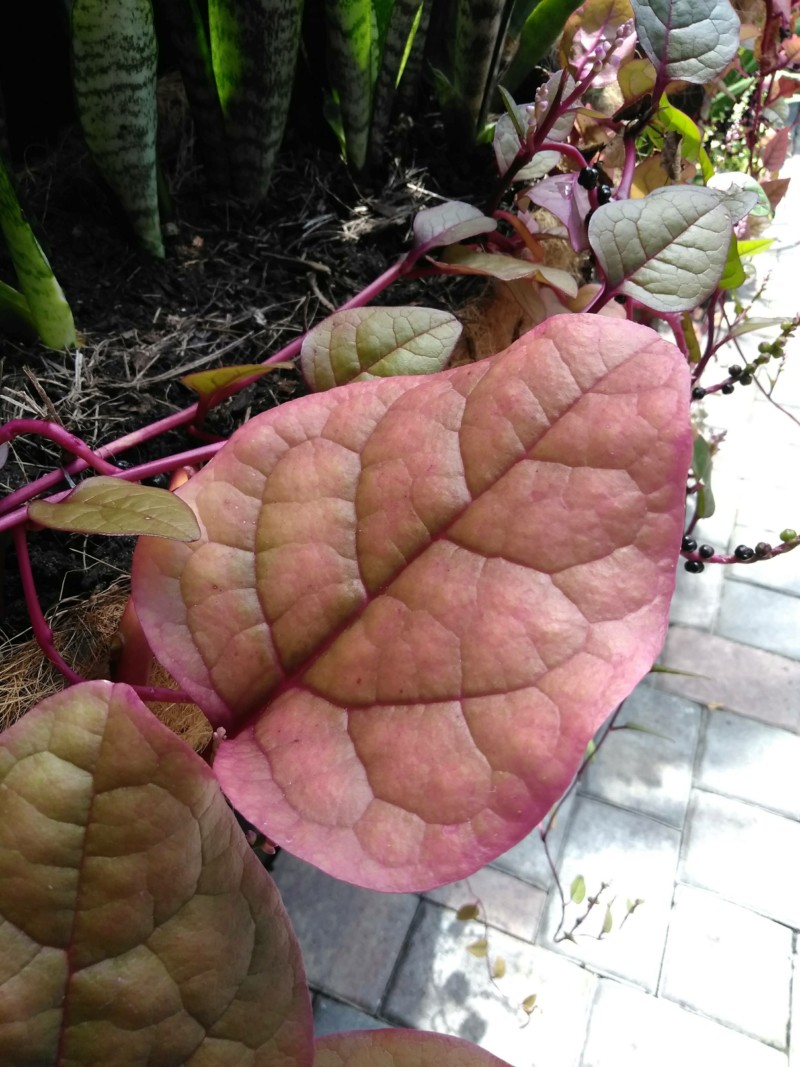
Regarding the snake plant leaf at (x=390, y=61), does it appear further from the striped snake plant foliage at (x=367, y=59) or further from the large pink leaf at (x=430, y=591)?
the large pink leaf at (x=430, y=591)

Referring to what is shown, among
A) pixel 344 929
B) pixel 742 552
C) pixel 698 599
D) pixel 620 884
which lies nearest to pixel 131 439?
pixel 742 552

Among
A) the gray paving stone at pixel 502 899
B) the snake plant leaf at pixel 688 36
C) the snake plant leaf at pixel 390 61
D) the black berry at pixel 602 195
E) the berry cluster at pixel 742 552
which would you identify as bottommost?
the gray paving stone at pixel 502 899

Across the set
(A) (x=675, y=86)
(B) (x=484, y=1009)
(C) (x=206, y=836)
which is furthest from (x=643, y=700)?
(C) (x=206, y=836)

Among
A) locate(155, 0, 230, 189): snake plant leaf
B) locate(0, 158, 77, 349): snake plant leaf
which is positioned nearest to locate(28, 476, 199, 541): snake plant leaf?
locate(0, 158, 77, 349): snake plant leaf

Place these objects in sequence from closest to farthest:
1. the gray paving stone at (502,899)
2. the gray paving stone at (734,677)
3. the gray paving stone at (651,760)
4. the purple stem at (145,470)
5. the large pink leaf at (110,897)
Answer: the large pink leaf at (110,897)
the purple stem at (145,470)
the gray paving stone at (502,899)
the gray paving stone at (651,760)
the gray paving stone at (734,677)

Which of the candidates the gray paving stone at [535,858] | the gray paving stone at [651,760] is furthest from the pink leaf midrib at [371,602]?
the gray paving stone at [651,760]

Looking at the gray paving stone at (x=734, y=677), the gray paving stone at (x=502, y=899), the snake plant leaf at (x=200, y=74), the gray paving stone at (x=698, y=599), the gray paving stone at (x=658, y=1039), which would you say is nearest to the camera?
the snake plant leaf at (x=200, y=74)

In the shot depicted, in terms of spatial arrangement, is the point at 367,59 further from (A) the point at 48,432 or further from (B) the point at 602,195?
(A) the point at 48,432
